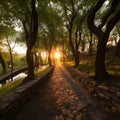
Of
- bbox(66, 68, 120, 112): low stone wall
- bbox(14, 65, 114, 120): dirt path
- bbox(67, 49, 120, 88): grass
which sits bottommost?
bbox(14, 65, 114, 120): dirt path

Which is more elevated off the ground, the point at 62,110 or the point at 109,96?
the point at 109,96

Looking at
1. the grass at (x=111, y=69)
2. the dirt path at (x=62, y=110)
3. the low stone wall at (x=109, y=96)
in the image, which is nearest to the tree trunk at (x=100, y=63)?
the grass at (x=111, y=69)

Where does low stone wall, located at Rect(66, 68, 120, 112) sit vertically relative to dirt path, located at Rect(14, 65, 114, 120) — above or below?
above

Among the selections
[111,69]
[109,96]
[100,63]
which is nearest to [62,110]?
[109,96]

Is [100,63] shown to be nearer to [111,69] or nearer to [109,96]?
[111,69]

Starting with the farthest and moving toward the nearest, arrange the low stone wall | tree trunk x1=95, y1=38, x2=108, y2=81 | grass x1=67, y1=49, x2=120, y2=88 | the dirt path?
tree trunk x1=95, y1=38, x2=108, y2=81
grass x1=67, y1=49, x2=120, y2=88
the low stone wall
the dirt path

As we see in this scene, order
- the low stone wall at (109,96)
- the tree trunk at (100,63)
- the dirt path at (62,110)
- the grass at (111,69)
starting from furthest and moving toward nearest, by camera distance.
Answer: the tree trunk at (100,63) < the grass at (111,69) < the low stone wall at (109,96) < the dirt path at (62,110)

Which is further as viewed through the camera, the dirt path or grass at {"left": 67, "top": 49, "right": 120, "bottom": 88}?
grass at {"left": 67, "top": 49, "right": 120, "bottom": 88}

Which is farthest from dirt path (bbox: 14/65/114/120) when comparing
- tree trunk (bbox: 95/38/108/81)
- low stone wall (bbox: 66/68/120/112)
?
tree trunk (bbox: 95/38/108/81)

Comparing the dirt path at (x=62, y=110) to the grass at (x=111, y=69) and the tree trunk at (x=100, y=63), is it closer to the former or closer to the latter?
the grass at (x=111, y=69)

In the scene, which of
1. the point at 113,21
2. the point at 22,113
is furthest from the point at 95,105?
the point at 113,21

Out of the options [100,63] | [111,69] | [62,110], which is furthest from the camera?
[111,69]

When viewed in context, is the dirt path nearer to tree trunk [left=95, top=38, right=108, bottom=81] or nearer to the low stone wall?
the low stone wall

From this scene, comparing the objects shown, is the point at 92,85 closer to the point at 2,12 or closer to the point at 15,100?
the point at 15,100
